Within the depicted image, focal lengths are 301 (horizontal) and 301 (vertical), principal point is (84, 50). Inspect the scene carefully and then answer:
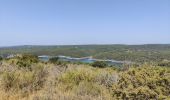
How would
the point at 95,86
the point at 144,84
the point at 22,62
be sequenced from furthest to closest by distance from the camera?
1. the point at 22,62
2. the point at 95,86
3. the point at 144,84

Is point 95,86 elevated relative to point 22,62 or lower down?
elevated

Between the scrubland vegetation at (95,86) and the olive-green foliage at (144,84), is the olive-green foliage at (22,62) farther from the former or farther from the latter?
the olive-green foliage at (144,84)

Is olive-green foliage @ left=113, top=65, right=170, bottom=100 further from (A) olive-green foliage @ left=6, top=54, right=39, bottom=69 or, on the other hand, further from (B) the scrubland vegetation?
(A) olive-green foliage @ left=6, top=54, right=39, bottom=69

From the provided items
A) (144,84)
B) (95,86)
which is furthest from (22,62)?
(144,84)

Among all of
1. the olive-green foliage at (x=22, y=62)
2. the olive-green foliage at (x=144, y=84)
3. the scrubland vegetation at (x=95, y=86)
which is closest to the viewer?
the olive-green foliage at (x=144, y=84)

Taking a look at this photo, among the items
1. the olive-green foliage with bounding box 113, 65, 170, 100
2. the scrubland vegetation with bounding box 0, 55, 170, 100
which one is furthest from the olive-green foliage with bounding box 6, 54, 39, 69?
the olive-green foliage with bounding box 113, 65, 170, 100

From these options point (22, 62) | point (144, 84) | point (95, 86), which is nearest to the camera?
point (144, 84)

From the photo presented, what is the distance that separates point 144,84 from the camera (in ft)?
19.2

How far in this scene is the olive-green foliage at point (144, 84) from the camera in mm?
5559

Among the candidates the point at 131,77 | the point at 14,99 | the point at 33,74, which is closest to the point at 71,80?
the point at 33,74

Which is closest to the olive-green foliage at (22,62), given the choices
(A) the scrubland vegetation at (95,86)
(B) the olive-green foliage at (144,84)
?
(A) the scrubland vegetation at (95,86)

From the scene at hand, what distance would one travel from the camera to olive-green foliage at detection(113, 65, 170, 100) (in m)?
5.56

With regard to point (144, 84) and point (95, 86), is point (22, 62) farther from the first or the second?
point (144, 84)

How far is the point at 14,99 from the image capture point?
21.8 feet
